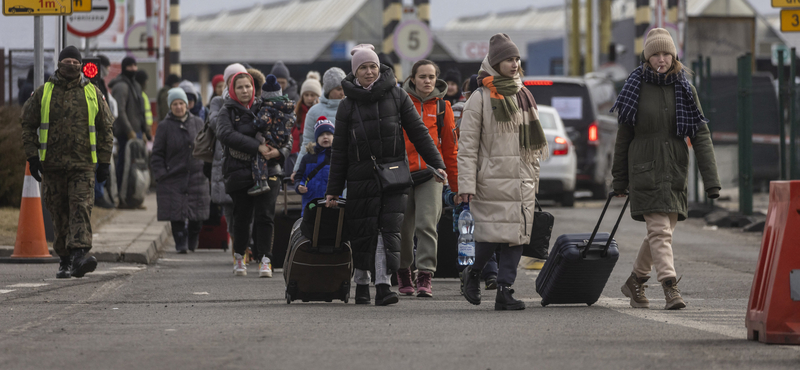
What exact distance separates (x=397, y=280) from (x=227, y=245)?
4.73 m

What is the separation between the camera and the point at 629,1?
62.6 metres

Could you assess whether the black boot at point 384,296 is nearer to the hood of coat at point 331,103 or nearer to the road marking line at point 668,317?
the road marking line at point 668,317

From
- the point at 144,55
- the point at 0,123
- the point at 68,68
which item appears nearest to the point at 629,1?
the point at 144,55

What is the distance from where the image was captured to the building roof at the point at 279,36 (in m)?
59.8

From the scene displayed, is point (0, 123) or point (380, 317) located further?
point (0, 123)

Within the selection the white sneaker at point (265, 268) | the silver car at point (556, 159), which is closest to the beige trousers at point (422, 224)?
the white sneaker at point (265, 268)

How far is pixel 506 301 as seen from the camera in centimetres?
841

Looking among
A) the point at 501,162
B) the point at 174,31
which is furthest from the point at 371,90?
the point at 174,31

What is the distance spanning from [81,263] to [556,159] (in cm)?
1000

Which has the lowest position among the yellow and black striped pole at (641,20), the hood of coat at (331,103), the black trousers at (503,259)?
→ the black trousers at (503,259)

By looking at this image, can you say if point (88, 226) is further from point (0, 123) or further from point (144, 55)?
point (144, 55)

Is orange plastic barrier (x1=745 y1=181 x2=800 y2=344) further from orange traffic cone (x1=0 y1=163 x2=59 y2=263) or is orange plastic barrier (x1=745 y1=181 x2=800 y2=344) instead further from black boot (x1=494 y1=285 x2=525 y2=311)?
orange traffic cone (x1=0 y1=163 x2=59 y2=263)

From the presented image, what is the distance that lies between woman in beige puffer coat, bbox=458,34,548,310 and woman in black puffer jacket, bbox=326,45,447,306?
51 cm

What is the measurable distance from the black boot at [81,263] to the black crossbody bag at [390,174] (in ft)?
9.93
